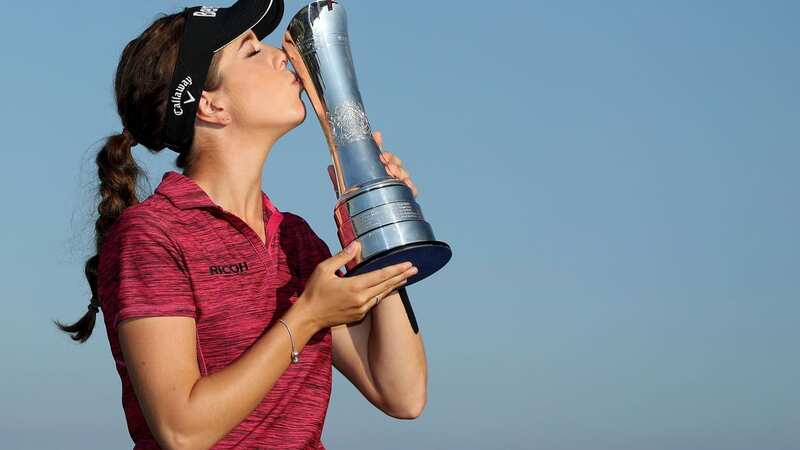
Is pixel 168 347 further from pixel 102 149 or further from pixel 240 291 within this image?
pixel 102 149

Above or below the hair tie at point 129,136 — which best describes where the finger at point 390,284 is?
below

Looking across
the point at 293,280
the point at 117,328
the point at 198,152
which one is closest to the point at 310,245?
the point at 293,280

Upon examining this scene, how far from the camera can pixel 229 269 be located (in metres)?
4.84

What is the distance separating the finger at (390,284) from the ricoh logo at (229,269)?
0.57m

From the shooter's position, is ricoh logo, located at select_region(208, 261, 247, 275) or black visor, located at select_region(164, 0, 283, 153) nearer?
ricoh logo, located at select_region(208, 261, 247, 275)

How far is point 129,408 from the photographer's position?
15.7ft

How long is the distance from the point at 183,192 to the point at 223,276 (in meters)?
0.37

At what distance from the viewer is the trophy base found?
4.71 meters

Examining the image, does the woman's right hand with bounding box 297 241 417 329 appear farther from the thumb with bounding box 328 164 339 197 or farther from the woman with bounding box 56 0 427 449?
the thumb with bounding box 328 164 339 197

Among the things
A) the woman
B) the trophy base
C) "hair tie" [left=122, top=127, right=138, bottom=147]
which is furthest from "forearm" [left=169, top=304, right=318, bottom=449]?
"hair tie" [left=122, top=127, right=138, bottom=147]

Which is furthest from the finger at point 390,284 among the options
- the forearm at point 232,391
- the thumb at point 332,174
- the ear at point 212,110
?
the ear at point 212,110

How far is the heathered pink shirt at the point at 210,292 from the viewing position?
15.2 ft

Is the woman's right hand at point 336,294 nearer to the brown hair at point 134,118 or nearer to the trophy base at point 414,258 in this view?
the trophy base at point 414,258

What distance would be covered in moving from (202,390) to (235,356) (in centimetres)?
34
